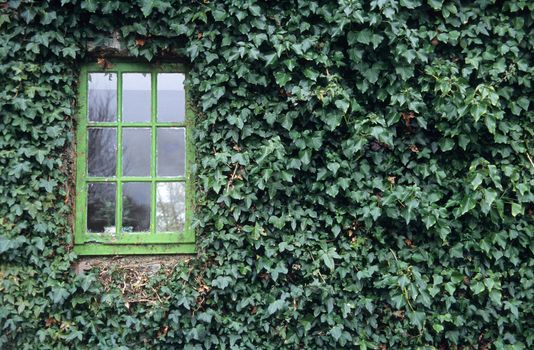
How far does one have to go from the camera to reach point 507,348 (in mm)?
3760

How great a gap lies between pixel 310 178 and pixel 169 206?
3.50ft

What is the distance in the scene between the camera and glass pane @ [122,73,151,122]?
405 centimetres

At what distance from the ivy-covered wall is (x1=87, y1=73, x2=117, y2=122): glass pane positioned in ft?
0.72

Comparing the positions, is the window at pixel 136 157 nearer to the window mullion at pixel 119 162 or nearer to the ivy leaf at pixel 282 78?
the window mullion at pixel 119 162

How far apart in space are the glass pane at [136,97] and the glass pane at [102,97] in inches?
3.3

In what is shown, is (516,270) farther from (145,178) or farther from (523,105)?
(145,178)

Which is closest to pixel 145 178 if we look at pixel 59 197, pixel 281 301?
pixel 59 197

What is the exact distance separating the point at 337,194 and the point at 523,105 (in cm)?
145

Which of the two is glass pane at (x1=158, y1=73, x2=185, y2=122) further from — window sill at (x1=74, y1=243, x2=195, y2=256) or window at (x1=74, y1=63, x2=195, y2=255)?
window sill at (x1=74, y1=243, x2=195, y2=256)

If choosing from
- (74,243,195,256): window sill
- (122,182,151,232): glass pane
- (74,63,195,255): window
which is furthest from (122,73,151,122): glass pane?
(74,243,195,256): window sill

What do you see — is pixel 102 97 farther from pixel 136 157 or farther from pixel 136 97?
pixel 136 157

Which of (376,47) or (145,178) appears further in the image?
(145,178)

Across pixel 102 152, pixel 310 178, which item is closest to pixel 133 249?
pixel 102 152

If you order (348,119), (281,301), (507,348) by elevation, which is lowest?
(507,348)
